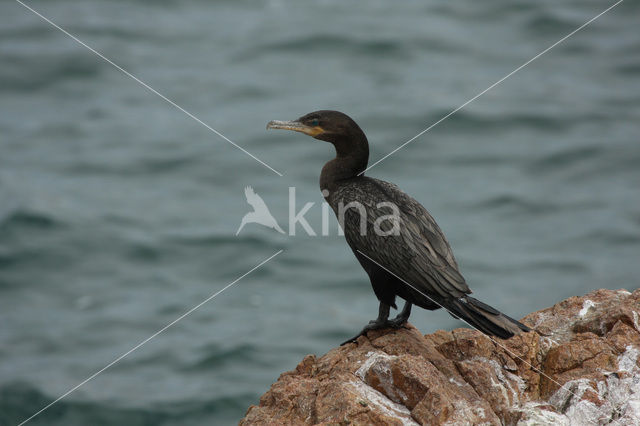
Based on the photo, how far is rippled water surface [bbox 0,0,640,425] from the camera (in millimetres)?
15914

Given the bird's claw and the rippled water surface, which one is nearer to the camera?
the bird's claw

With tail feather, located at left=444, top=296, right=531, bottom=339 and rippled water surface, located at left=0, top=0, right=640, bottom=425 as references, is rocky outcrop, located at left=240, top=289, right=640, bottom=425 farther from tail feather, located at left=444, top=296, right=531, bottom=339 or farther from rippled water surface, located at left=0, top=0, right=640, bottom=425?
rippled water surface, located at left=0, top=0, right=640, bottom=425

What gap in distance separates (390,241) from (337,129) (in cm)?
123

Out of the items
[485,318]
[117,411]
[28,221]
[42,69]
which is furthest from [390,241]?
[42,69]

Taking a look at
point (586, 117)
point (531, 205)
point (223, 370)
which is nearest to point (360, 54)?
point (586, 117)

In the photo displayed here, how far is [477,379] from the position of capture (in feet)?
19.5

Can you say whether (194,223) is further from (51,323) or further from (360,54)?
(360,54)

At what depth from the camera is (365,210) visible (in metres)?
6.98

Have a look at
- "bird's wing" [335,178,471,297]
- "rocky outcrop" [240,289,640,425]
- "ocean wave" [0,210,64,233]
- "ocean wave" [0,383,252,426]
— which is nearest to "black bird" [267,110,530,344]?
"bird's wing" [335,178,471,297]

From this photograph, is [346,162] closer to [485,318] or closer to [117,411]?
[485,318]

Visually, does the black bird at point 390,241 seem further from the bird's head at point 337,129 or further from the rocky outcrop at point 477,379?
the rocky outcrop at point 477,379

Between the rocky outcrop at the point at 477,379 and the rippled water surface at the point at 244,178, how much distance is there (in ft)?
26.6

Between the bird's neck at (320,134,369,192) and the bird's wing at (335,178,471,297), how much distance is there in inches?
6.9

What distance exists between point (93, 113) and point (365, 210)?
19865 mm
